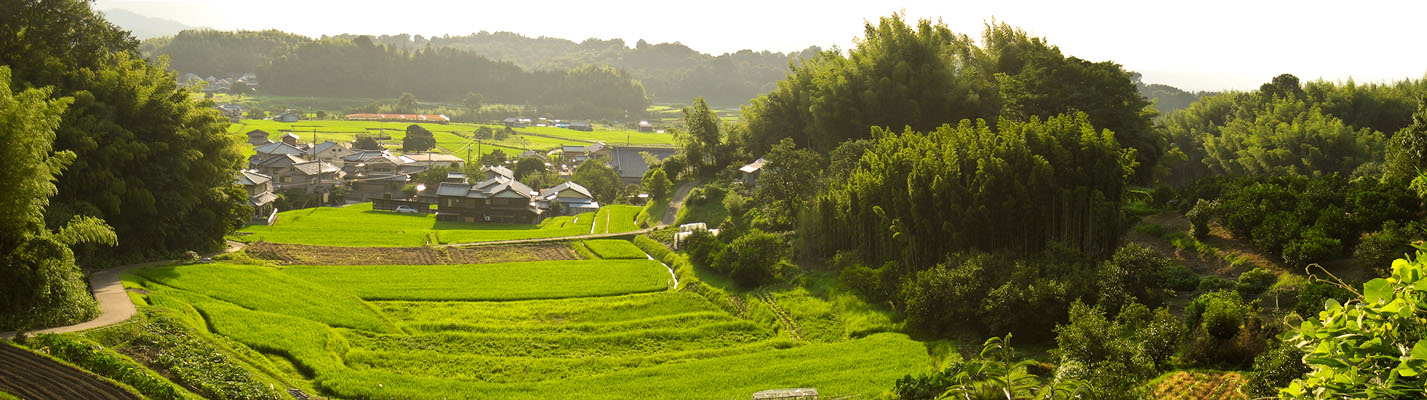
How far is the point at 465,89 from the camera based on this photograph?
108 meters

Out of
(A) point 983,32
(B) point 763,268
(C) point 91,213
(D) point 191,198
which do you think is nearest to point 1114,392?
(B) point 763,268

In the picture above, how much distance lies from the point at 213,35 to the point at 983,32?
10219 cm

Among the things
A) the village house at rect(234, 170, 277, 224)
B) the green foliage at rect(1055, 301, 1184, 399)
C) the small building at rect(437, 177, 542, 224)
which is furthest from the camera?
the small building at rect(437, 177, 542, 224)

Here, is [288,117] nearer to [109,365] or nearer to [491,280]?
[491,280]

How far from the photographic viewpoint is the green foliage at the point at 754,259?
24188 millimetres

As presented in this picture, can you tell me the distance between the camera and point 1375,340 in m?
3.47

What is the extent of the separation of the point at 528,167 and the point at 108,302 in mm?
36397

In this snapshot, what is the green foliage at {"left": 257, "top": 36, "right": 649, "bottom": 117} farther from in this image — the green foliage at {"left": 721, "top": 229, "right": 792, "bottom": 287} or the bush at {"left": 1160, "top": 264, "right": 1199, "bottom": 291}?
the bush at {"left": 1160, "top": 264, "right": 1199, "bottom": 291}

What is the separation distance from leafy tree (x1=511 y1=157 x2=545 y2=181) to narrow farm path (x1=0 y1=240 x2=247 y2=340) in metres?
30.3

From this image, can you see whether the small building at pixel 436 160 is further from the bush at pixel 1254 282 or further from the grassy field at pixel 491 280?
the bush at pixel 1254 282

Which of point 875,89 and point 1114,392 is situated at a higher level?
point 875,89

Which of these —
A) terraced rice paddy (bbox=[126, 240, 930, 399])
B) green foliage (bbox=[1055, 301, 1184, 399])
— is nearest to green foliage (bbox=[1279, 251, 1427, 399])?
green foliage (bbox=[1055, 301, 1184, 399])

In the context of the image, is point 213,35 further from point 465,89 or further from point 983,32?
point 983,32

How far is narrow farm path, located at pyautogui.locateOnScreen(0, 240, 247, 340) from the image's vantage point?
606 inches
